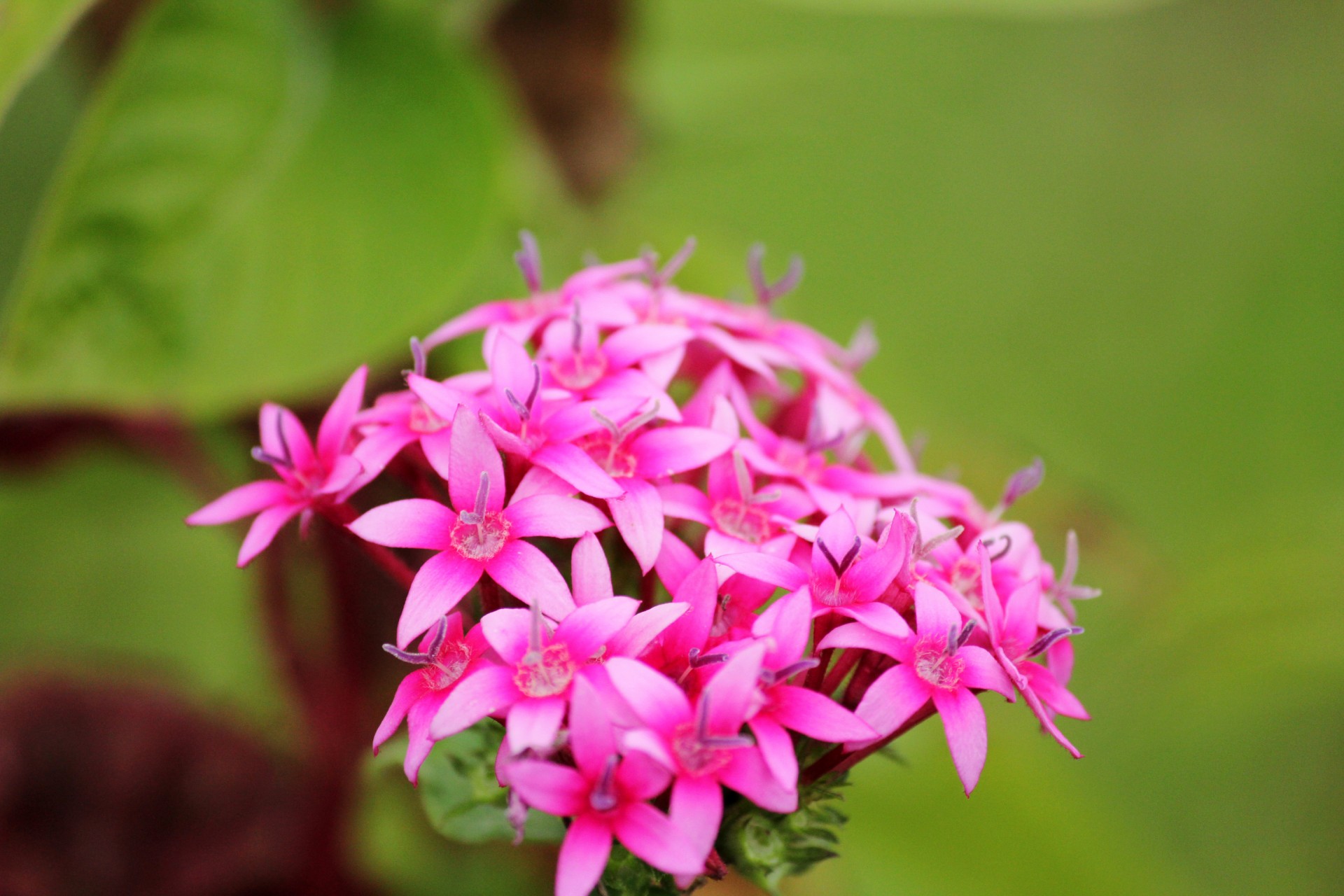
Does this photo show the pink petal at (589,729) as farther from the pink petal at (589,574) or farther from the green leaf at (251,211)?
the green leaf at (251,211)

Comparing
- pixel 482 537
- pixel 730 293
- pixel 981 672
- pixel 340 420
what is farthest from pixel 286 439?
pixel 730 293

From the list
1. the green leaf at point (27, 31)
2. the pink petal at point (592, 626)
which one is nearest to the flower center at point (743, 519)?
the pink petal at point (592, 626)

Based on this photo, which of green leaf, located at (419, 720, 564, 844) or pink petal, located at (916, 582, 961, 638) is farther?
green leaf, located at (419, 720, 564, 844)

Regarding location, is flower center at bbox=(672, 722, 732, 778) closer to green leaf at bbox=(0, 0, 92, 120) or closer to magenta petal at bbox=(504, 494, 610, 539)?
magenta petal at bbox=(504, 494, 610, 539)

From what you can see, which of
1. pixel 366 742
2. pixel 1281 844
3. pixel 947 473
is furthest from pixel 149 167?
pixel 1281 844

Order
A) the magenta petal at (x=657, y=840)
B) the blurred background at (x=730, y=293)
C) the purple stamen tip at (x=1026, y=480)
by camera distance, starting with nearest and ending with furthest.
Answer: the magenta petal at (x=657, y=840)
the purple stamen tip at (x=1026, y=480)
the blurred background at (x=730, y=293)

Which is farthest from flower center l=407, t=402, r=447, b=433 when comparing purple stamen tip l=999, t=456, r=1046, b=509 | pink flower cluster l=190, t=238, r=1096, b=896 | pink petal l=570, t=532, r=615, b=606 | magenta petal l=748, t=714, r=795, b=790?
purple stamen tip l=999, t=456, r=1046, b=509
